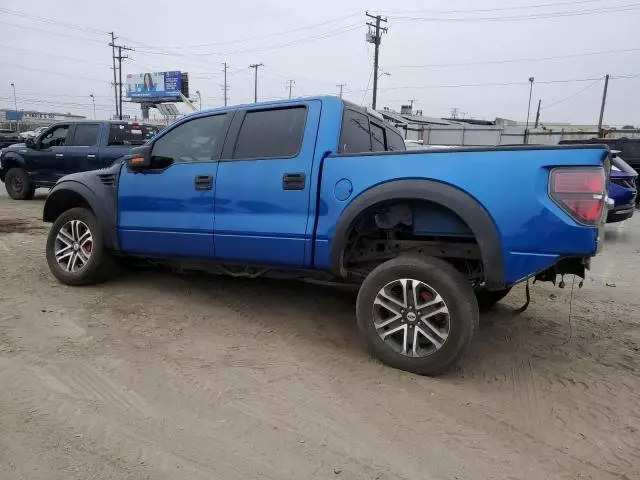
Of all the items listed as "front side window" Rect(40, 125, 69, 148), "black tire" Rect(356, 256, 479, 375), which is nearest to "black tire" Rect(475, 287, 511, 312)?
"black tire" Rect(356, 256, 479, 375)

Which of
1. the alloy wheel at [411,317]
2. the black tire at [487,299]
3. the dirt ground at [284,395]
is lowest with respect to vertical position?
the dirt ground at [284,395]

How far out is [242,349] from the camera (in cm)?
374

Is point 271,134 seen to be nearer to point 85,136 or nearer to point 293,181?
point 293,181

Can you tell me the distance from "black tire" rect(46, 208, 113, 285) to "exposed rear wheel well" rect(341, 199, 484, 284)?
2.61 meters

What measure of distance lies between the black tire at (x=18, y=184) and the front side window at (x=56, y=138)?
3.56ft

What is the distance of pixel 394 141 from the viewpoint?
17.0ft

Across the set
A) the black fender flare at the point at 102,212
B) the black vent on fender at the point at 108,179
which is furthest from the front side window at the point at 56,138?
the black vent on fender at the point at 108,179

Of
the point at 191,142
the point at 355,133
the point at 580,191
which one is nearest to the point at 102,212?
the point at 191,142

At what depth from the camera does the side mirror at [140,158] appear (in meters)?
4.62

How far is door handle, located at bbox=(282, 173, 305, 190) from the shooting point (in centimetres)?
380

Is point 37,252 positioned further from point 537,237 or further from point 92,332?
point 537,237

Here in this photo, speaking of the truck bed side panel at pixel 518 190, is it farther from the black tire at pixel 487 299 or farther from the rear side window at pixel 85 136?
the rear side window at pixel 85 136

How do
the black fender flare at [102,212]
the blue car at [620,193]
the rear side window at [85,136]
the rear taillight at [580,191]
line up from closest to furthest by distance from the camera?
the rear taillight at [580,191] → the black fender flare at [102,212] → the blue car at [620,193] → the rear side window at [85,136]

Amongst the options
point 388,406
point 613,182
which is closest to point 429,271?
point 388,406
